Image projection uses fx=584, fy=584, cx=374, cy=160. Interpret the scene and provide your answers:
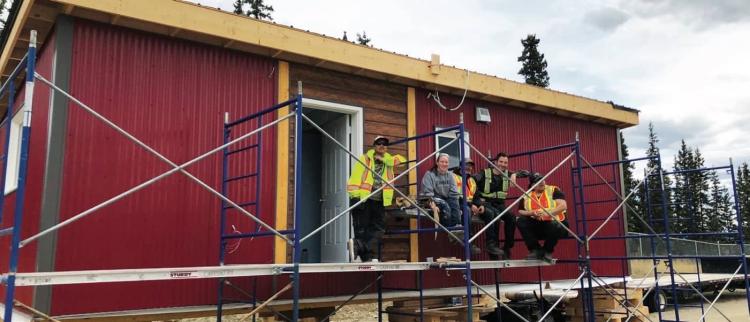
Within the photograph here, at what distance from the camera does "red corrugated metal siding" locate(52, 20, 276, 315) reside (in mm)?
6051

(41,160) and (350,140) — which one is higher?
(350,140)

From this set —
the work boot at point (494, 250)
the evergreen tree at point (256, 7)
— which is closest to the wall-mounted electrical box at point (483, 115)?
the work boot at point (494, 250)

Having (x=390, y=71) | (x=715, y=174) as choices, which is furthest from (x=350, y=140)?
(x=715, y=174)

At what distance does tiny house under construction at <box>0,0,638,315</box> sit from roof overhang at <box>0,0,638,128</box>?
0.02 m

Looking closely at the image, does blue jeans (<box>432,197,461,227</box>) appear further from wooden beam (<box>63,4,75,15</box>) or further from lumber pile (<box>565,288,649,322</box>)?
wooden beam (<box>63,4,75,15</box>)

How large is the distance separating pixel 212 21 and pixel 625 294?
7319 millimetres

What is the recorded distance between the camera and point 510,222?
350 inches

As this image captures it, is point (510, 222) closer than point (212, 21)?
No

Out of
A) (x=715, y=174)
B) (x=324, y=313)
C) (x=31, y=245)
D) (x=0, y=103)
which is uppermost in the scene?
(x=715, y=174)

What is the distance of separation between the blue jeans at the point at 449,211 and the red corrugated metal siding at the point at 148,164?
2.17 m

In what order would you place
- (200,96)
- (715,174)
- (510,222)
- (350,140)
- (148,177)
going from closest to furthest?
(148,177) → (200,96) → (350,140) → (510,222) → (715,174)

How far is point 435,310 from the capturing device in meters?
7.34

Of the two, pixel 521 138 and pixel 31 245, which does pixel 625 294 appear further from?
pixel 31 245

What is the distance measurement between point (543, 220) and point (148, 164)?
16.5ft
